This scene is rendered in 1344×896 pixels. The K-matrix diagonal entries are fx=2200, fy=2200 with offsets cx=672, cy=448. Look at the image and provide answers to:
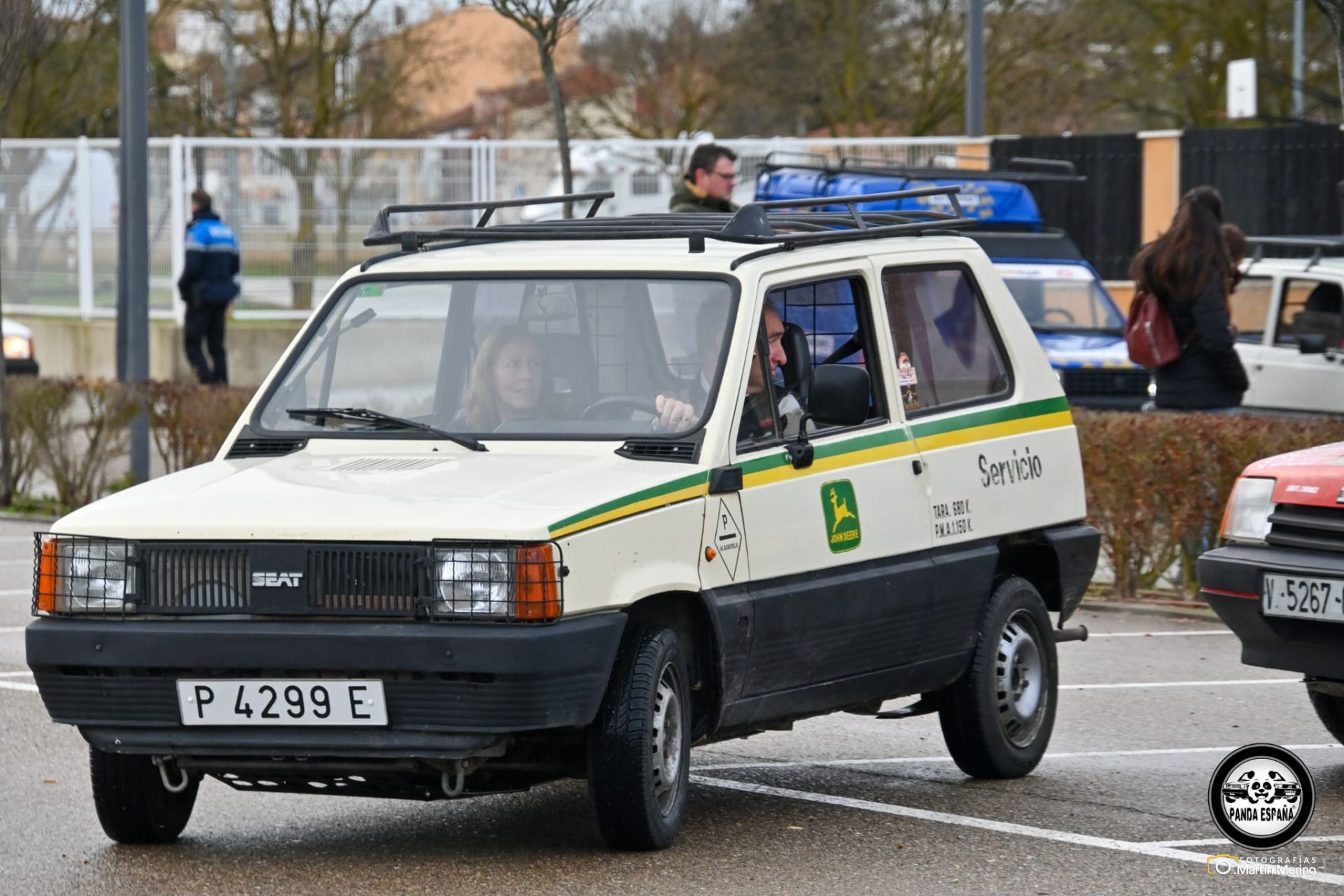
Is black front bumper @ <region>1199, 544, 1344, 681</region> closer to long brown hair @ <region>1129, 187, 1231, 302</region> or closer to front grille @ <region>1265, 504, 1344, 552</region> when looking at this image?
front grille @ <region>1265, 504, 1344, 552</region>

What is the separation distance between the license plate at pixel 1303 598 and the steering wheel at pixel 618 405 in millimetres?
2083

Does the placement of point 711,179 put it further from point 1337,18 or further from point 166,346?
point 166,346

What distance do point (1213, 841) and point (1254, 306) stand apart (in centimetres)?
1182

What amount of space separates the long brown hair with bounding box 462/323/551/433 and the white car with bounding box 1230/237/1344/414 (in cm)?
1010

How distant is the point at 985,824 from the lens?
6699 mm

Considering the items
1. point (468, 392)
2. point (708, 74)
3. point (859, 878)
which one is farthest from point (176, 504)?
point (708, 74)

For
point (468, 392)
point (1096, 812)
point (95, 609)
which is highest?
point (468, 392)

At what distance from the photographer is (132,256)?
16.4 m

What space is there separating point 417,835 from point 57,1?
13.6m

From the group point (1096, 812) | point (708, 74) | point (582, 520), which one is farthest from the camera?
point (708, 74)

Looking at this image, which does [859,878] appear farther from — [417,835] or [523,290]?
[523,290]

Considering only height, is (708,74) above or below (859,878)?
above

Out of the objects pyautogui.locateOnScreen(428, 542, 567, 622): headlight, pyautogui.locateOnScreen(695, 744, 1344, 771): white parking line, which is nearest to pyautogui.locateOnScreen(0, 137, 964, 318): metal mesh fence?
pyautogui.locateOnScreen(695, 744, 1344, 771): white parking line

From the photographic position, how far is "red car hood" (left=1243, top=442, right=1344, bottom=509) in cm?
693
